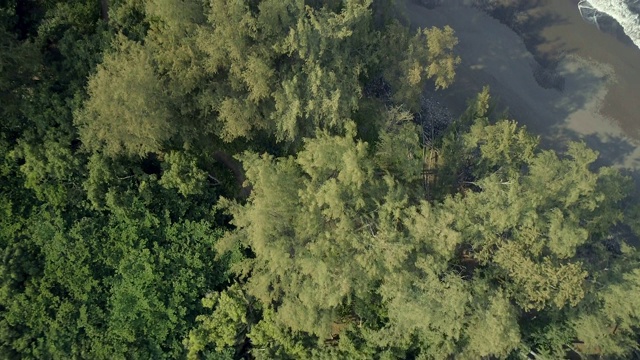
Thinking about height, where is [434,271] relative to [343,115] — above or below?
below

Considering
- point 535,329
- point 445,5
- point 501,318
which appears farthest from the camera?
point 445,5

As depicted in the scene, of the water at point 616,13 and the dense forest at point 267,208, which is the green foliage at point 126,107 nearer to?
the dense forest at point 267,208

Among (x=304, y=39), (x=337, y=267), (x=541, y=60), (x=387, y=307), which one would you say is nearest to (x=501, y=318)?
(x=387, y=307)

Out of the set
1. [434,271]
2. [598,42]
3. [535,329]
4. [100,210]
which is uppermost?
[598,42]

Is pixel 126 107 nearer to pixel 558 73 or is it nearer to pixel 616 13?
pixel 558 73

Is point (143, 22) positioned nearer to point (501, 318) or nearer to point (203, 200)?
point (203, 200)

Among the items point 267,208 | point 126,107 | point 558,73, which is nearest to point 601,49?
point 558,73

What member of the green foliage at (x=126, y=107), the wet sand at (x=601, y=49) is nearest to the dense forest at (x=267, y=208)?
the green foliage at (x=126, y=107)
